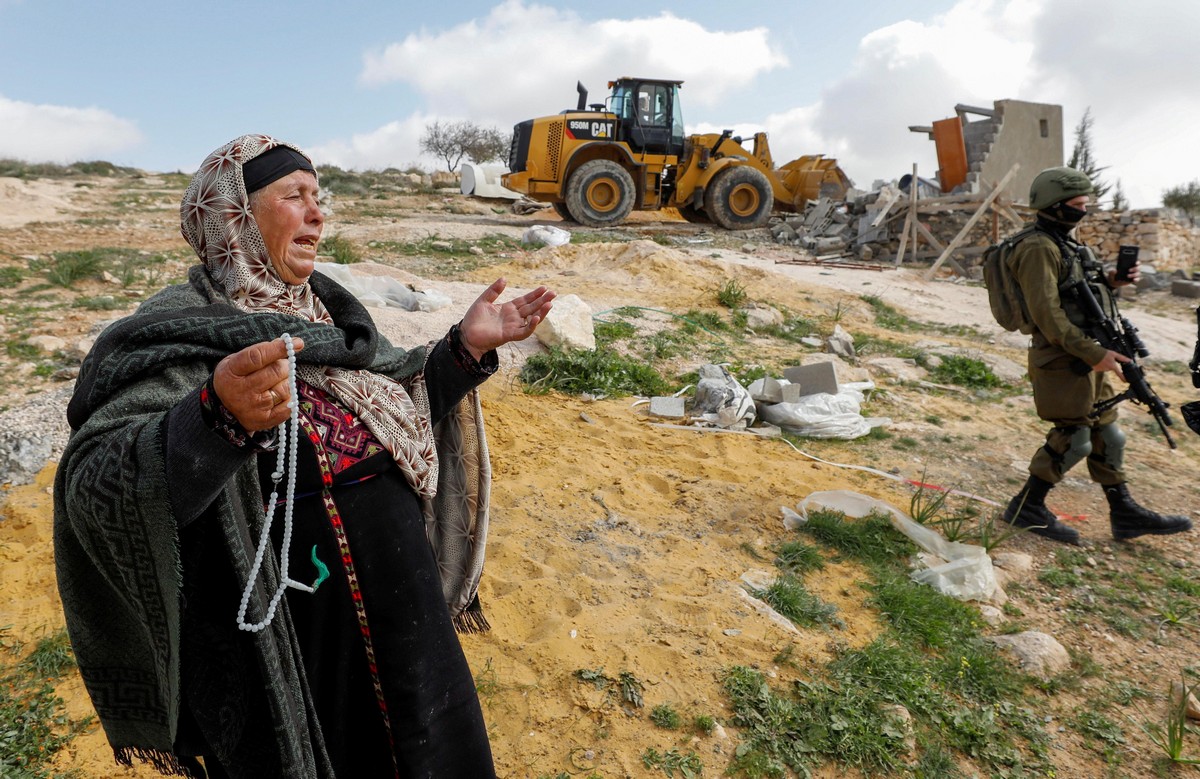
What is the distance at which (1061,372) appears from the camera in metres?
3.89

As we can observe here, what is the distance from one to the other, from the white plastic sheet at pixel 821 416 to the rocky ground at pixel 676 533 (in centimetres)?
12

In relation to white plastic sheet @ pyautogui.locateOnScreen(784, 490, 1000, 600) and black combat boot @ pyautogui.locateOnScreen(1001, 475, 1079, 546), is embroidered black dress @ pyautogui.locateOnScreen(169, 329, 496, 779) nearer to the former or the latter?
white plastic sheet @ pyautogui.locateOnScreen(784, 490, 1000, 600)

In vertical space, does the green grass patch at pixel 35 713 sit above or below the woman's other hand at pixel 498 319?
below

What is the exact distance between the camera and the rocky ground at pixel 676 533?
2525mm

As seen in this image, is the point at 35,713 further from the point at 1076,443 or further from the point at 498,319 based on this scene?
the point at 1076,443

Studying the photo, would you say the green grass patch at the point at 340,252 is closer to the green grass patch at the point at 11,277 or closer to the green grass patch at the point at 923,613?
the green grass patch at the point at 11,277

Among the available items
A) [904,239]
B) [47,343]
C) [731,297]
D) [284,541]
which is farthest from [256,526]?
[904,239]

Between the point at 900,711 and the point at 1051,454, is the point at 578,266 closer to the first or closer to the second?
the point at 1051,454

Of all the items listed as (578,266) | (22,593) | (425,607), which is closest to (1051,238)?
A: (425,607)

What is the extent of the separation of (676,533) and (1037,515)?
2.08 meters

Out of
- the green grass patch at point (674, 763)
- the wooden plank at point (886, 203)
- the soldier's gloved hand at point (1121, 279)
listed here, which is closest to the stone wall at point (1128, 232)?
the wooden plank at point (886, 203)

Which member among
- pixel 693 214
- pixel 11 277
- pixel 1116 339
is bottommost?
pixel 11 277

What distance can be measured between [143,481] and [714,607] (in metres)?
2.33

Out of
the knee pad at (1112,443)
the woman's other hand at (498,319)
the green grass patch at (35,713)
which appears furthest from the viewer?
the knee pad at (1112,443)
